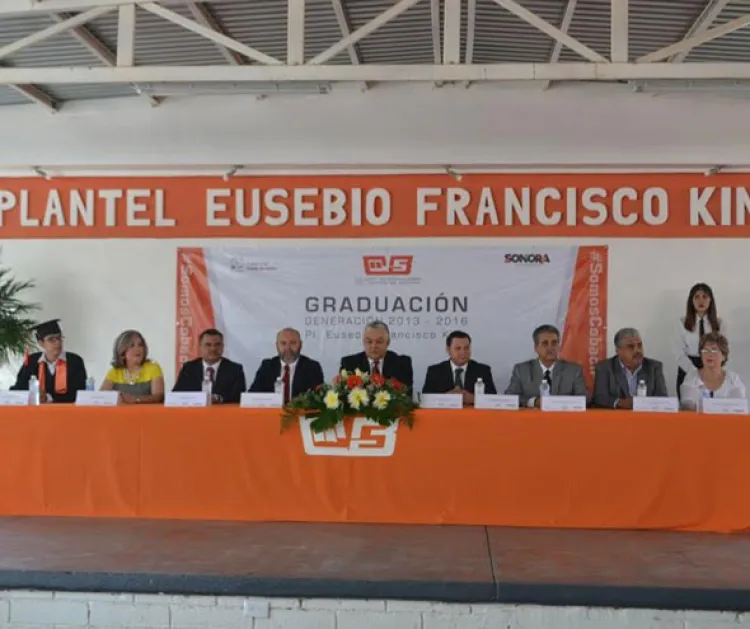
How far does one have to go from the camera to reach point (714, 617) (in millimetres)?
2355

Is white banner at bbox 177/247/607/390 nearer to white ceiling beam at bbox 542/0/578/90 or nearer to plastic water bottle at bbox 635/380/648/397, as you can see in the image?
plastic water bottle at bbox 635/380/648/397

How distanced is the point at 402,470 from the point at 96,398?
153cm

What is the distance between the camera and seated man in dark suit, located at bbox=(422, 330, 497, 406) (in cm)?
473

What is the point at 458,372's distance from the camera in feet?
15.8

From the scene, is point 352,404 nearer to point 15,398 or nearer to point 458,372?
point 458,372

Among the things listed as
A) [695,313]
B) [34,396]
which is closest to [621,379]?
[695,313]

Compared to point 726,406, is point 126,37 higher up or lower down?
higher up

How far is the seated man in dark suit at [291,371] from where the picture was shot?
4766 millimetres

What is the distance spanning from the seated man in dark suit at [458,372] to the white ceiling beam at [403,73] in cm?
158

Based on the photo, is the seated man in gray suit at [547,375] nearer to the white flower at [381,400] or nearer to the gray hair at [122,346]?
the white flower at [381,400]

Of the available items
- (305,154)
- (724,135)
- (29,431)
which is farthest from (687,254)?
(29,431)

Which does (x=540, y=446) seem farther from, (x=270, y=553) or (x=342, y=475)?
(x=270, y=553)

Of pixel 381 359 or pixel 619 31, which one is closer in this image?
pixel 619 31

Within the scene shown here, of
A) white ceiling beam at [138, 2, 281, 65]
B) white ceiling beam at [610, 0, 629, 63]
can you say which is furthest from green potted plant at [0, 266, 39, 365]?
white ceiling beam at [610, 0, 629, 63]
